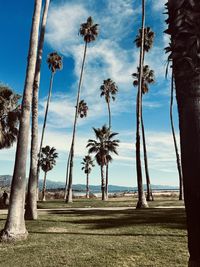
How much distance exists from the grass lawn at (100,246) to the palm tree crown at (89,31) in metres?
32.4

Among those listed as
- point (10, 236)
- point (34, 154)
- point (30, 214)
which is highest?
point (34, 154)

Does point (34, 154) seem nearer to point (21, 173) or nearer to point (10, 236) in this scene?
point (21, 173)

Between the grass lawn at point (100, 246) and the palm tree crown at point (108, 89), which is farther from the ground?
the palm tree crown at point (108, 89)

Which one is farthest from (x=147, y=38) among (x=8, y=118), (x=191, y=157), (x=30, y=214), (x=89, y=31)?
(x=191, y=157)

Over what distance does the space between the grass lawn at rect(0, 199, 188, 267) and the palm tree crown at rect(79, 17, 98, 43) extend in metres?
32.4

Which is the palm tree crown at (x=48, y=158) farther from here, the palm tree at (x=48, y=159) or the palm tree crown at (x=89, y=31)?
the palm tree crown at (x=89, y=31)

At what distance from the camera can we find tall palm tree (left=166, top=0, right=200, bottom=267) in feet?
13.5

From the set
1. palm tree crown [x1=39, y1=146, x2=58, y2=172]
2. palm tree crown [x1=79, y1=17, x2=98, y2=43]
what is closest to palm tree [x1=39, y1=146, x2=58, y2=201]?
palm tree crown [x1=39, y1=146, x2=58, y2=172]

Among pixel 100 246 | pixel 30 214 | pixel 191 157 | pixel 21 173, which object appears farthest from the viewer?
pixel 30 214

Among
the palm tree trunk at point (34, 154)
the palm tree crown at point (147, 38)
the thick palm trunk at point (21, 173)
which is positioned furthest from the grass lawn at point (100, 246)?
the palm tree crown at point (147, 38)

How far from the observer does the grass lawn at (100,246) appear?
7.90 metres

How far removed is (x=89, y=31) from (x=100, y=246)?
36.4 m

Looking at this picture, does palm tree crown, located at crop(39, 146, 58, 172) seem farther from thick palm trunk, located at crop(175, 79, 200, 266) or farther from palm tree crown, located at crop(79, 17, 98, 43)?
thick palm trunk, located at crop(175, 79, 200, 266)

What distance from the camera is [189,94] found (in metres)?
4.32
